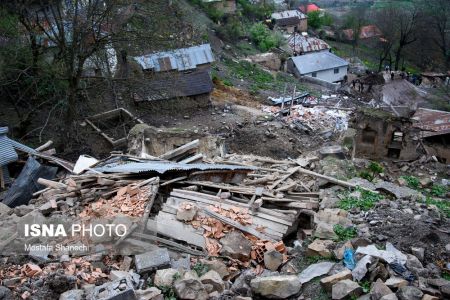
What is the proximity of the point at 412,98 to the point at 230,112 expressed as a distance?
13.7 m

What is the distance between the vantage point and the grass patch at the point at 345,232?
6.09 metres

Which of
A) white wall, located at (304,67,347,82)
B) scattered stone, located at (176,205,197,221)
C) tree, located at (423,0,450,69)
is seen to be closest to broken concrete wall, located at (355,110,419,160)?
scattered stone, located at (176,205,197,221)

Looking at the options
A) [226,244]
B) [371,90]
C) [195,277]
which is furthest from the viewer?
[371,90]

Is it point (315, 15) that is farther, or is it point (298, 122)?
point (315, 15)

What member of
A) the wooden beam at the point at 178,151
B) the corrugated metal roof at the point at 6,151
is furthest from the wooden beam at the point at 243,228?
the corrugated metal roof at the point at 6,151

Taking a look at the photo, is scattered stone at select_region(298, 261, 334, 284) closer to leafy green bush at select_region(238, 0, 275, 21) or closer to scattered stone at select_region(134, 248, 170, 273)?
scattered stone at select_region(134, 248, 170, 273)

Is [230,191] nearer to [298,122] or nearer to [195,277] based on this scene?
[195,277]

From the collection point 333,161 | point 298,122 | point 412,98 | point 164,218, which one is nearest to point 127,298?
point 164,218

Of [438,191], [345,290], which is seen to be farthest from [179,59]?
[345,290]

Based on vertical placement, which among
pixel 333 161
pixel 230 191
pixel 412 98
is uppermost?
pixel 230 191

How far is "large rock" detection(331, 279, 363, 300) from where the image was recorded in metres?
4.80

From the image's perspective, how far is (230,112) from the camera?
21.0m

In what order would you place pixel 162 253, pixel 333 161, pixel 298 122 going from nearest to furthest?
pixel 162 253 → pixel 333 161 → pixel 298 122

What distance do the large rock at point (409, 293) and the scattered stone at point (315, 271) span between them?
2.91ft
